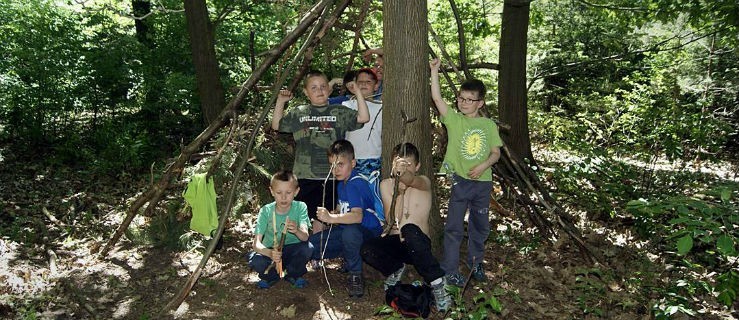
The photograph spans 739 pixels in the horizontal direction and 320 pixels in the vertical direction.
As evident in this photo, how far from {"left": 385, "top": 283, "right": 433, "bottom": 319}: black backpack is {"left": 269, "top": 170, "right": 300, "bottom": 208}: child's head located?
3.57 feet

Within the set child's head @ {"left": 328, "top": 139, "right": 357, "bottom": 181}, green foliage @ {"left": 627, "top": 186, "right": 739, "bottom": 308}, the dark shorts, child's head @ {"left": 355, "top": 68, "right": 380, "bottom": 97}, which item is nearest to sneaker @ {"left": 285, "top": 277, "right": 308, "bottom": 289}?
the dark shorts

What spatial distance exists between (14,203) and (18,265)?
2530 millimetres

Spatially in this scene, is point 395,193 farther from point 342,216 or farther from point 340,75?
point 340,75

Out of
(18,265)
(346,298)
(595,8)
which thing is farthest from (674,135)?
(18,265)

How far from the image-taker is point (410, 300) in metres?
3.98

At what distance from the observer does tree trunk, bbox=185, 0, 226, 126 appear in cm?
860

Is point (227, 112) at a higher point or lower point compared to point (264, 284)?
higher

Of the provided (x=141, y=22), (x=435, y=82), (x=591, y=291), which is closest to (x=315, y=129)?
(x=435, y=82)

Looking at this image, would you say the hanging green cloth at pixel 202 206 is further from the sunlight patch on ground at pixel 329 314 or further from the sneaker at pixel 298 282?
the sunlight patch on ground at pixel 329 314

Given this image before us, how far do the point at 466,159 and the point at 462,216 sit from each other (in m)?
0.49

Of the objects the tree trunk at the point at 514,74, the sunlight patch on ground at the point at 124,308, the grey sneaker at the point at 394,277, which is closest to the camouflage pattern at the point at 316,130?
the grey sneaker at the point at 394,277

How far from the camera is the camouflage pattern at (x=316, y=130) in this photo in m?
4.71

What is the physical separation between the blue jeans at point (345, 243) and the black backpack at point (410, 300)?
470 millimetres

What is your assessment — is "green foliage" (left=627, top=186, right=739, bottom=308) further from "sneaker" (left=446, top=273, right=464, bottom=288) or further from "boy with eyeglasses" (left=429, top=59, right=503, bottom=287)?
"sneaker" (left=446, top=273, right=464, bottom=288)
